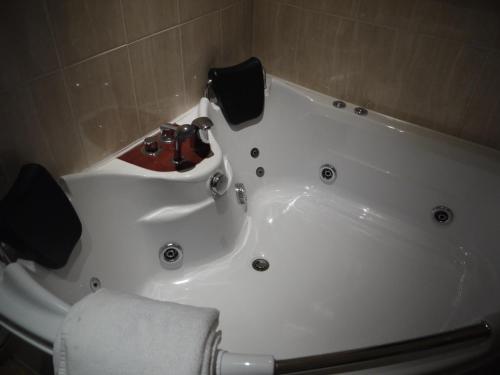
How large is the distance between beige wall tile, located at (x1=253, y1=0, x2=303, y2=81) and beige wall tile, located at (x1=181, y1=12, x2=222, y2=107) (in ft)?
0.81

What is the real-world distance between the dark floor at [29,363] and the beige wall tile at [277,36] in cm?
127

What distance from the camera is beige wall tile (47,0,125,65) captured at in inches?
37.2

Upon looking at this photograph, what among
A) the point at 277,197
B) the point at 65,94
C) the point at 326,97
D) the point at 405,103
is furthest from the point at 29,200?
the point at 405,103

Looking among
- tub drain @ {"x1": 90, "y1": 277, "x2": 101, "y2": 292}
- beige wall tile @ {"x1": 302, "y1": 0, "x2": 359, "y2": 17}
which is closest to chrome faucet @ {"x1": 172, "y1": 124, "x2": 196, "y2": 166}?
tub drain @ {"x1": 90, "y1": 277, "x2": 101, "y2": 292}

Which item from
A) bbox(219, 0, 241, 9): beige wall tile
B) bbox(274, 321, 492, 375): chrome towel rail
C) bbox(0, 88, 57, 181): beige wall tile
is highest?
bbox(219, 0, 241, 9): beige wall tile

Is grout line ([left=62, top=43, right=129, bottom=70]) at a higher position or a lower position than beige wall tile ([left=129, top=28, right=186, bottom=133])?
higher

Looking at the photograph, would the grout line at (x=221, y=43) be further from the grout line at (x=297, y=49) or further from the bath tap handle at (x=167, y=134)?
the bath tap handle at (x=167, y=134)

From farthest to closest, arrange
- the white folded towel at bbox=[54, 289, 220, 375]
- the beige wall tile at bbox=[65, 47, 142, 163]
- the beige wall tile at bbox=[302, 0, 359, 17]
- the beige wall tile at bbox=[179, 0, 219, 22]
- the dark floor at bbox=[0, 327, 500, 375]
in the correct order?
the beige wall tile at bbox=[302, 0, 359, 17] → the beige wall tile at bbox=[179, 0, 219, 22] → the beige wall tile at bbox=[65, 47, 142, 163] → the dark floor at bbox=[0, 327, 500, 375] → the white folded towel at bbox=[54, 289, 220, 375]

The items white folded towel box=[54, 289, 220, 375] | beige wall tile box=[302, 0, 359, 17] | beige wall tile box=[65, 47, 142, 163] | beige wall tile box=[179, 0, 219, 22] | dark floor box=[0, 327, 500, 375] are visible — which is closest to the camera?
white folded towel box=[54, 289, 220, 375]

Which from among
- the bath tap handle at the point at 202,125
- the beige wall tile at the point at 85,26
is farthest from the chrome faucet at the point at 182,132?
the beige wall tile at the point at 85,26

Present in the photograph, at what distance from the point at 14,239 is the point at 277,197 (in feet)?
3.62

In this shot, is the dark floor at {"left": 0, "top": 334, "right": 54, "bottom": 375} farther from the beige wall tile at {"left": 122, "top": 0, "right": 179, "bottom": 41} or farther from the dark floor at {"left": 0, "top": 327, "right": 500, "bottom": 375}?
the beige wall tile at {"left": 122, "top": 0, "right": 179, "bottom": 41}

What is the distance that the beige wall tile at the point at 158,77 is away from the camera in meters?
1.21

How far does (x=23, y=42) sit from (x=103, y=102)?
0.28 meters
